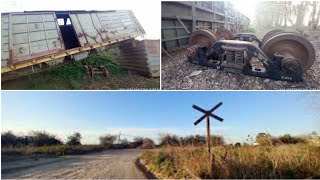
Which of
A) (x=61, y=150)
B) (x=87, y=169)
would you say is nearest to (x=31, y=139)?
(x=61, y=150)

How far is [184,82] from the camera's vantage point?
3914mm

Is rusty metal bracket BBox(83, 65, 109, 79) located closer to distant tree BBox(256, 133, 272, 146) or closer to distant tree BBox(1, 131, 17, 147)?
distant tree BBox(1, 131, 17, 147)

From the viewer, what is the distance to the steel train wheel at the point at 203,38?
4.23 m

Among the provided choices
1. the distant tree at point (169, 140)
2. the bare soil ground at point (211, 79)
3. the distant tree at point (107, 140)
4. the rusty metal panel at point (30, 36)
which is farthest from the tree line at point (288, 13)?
the rusty metal panel at point (30, 36)

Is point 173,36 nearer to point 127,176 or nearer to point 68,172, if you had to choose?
point 127,176

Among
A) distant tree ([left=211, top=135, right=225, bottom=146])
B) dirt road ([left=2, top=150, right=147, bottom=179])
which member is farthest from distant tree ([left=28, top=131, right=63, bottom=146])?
distant tree ([left=211, top=135, right=225, bottom=146])

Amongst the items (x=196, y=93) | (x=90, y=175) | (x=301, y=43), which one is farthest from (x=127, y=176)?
(x=301, y=43)

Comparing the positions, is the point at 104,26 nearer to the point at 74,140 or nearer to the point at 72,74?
the point at 72,74

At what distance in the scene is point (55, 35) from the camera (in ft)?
13.5

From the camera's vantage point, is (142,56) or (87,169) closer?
(87,169)

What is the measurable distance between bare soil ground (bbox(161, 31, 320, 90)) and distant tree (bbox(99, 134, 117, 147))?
3.37ft

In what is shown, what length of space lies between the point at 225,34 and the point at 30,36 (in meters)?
2.75

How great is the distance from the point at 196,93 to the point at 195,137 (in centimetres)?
61

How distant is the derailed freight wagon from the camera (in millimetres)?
3713
